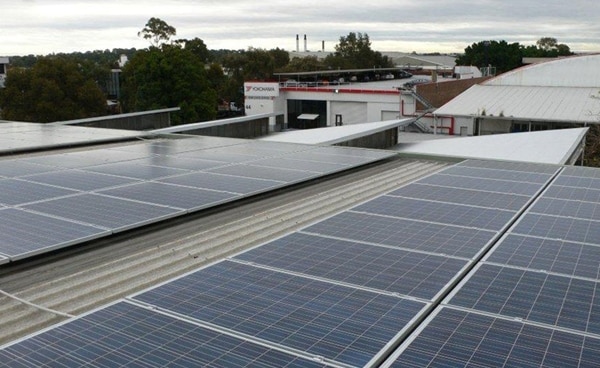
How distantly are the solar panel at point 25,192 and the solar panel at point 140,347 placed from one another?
707 cm

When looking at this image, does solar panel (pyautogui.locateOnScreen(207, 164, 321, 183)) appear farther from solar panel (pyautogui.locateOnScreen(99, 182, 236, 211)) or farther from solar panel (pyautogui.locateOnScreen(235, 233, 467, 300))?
solar panel (pyautogui.locateOnScreen(235, 233, 467, 300))

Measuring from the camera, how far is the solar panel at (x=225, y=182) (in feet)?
50.3

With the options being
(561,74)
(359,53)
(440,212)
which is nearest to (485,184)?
(440,212)

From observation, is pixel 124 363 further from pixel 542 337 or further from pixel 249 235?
pixel 249 235

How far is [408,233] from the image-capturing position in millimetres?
11445

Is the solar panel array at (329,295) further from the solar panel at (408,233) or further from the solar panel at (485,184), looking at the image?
the solar panel at (485,184)

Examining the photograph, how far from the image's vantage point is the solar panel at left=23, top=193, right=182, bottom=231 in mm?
12023

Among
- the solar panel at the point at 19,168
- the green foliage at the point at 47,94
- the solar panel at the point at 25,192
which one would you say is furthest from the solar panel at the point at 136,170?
the green foliage at the point at 47,94

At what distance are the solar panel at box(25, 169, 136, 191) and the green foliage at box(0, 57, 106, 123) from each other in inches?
1856

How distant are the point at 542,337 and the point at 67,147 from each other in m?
20.1

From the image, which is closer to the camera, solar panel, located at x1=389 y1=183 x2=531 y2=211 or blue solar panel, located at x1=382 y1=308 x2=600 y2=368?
Result: blue solar panel, located at x1=382 y1=308 x2=600 y2=368

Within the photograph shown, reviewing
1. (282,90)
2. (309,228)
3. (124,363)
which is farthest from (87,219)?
(282,90)

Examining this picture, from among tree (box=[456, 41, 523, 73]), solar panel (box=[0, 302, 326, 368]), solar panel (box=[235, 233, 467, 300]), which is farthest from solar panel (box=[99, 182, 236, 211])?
tree (box=[456, 41, 523, 73])

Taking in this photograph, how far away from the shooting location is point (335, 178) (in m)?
18.6
